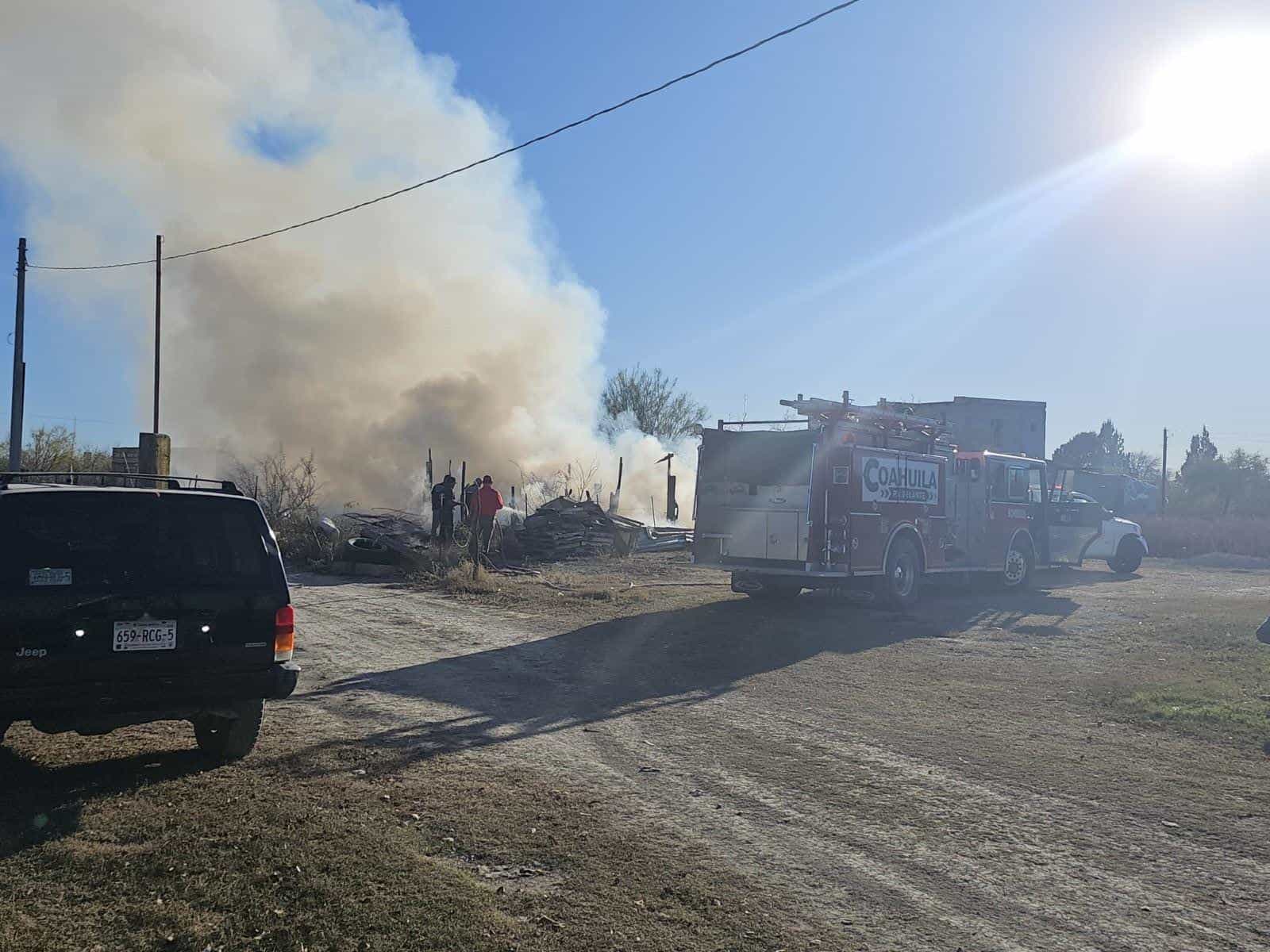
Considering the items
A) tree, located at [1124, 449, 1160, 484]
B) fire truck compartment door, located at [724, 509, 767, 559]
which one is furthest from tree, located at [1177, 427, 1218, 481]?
fire truck compartment door, located at [724, 509, 767, 559]

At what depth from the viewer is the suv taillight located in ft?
18.9

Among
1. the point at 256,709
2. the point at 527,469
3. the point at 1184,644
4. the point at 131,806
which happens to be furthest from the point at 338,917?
the point at 527,469

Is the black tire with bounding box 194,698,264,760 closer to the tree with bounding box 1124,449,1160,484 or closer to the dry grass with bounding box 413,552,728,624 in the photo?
the dry grass with bounding box 413,552,728,624

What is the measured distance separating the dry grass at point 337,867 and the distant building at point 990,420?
21.1 meters

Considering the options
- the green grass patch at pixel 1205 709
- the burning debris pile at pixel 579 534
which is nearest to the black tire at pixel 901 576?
the green grass patch at pixel 1205 709

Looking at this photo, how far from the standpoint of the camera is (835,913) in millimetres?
4176

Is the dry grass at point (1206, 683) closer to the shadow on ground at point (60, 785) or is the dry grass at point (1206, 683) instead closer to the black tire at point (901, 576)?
the black tire at point (901, 576)

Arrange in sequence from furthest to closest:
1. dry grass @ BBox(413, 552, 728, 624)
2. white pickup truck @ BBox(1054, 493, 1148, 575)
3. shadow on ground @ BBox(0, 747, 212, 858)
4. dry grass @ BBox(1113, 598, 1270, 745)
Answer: white pickup truck @ BBox(1054, 493, 1148, 575), dry grass @ BBox(413, 552, 728, 624), dry grass @ BBox(1113, 598, 1270, 745), shadow on ground @ BBox(0, 747, 212, 858)

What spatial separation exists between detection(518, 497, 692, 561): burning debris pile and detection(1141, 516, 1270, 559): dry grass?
15.9 meters

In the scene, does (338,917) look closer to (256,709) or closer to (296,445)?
(256,709)

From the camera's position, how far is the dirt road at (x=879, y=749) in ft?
14.4

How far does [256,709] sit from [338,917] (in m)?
2.35

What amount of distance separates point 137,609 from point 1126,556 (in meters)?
21.8

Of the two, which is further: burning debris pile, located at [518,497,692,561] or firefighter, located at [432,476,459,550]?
burning debris pile, located at [518,497,692,561]
